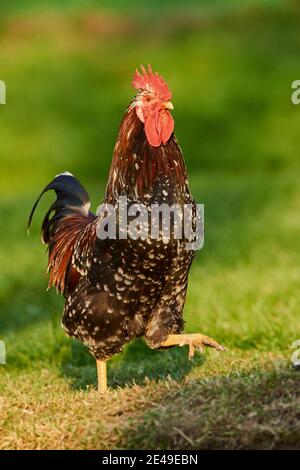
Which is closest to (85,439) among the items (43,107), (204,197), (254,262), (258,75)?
(254,262)

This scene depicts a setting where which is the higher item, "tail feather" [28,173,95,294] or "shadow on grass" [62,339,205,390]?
"tail feather" [28,173,95,294]

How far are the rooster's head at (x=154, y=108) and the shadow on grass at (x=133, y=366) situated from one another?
1.74m

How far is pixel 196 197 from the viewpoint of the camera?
14195 mm

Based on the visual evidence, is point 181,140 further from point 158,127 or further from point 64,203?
point 158,127

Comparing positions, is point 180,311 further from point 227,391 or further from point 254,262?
point 254,262

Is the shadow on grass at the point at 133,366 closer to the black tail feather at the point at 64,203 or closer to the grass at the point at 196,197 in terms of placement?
the grass at the point at 196,197

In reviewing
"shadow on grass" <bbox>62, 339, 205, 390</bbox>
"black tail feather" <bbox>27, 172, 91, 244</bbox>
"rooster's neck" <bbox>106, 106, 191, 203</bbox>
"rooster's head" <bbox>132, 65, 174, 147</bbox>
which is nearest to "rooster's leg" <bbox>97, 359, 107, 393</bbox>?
"shadow on grass" <bbox>62, 339, 205, 390</bbox>

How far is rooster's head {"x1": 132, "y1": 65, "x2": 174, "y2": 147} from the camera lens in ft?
17.6

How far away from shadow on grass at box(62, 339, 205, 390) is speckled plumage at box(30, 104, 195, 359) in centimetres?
67

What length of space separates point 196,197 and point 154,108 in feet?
28.9

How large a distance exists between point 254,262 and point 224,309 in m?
2.21

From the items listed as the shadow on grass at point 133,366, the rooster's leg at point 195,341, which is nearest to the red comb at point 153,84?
the rooster's leg at point 195,341

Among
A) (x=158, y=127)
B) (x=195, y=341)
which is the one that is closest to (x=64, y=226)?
(x=158, y=127)

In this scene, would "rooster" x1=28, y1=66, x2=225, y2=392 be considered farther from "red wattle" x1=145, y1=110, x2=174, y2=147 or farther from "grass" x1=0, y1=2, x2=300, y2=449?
"grass" x1=0, y1=2, x2=300, y2=449
